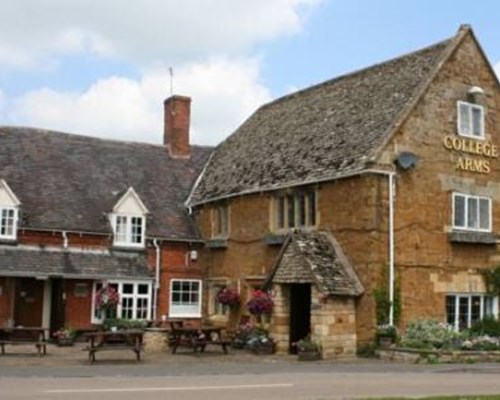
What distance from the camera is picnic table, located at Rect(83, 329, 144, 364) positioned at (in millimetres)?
21812

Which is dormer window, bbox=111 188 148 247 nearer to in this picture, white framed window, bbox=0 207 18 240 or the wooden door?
the wooden door

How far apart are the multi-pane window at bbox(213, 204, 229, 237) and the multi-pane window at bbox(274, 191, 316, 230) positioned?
12.3ft

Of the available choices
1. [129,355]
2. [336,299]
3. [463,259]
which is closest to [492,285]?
[463,259]

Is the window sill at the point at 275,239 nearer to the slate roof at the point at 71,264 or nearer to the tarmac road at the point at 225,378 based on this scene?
the tarmac road at the point at 225,378

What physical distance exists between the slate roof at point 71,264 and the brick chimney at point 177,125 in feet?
22.8

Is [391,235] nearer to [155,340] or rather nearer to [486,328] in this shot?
[486,328]

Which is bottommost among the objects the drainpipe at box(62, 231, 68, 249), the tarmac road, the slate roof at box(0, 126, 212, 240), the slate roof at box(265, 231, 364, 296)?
the tarmac road

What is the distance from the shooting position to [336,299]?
973 inches

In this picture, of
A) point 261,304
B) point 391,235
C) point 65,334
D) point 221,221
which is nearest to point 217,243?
point 221,221

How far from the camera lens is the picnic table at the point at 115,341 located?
21.8 metres

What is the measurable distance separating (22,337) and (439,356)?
484 inches

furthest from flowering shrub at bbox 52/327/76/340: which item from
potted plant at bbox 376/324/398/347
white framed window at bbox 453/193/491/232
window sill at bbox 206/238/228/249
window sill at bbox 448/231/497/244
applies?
white framed window at bbox 453/193/491/232

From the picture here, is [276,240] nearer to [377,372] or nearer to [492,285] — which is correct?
[492,285]

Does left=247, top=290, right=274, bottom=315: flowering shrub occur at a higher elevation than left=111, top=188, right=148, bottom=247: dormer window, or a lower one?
lower
